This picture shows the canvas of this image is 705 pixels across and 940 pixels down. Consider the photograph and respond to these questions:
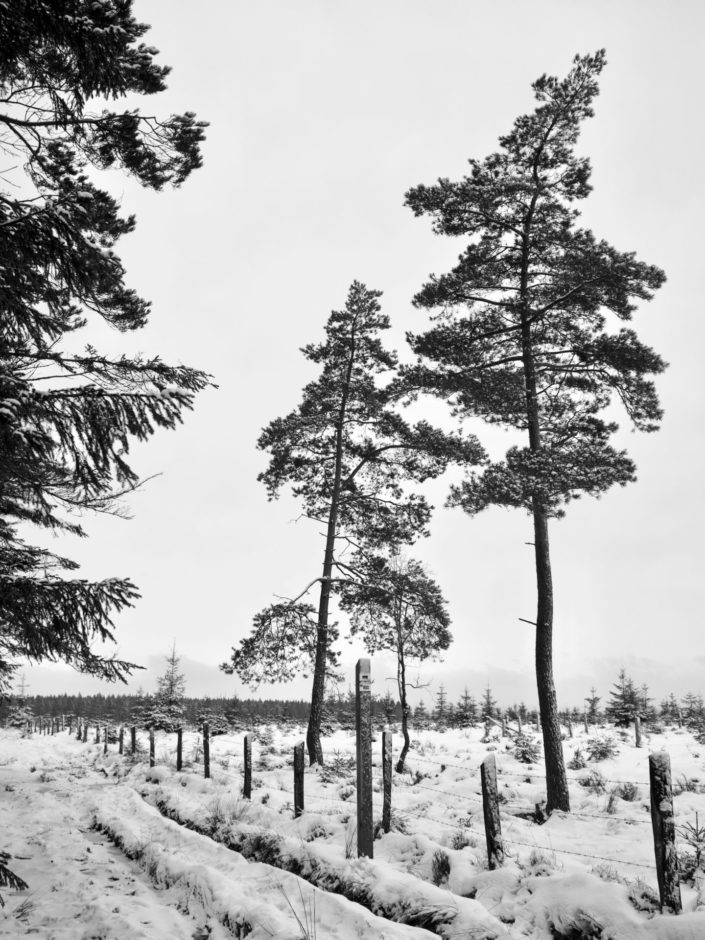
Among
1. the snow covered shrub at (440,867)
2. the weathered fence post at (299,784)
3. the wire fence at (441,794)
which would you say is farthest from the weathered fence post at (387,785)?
the snow covered shrub at (440,867)

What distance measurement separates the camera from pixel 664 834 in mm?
4816

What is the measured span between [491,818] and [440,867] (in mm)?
834

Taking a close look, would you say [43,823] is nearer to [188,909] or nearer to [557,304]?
[188,909]

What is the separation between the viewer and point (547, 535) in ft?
38.3

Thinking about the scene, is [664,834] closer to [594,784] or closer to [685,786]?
[594,784]

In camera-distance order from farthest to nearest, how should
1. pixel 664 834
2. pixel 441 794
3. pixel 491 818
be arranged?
pixel 441 794
pixel 491 818
pixel 664 834

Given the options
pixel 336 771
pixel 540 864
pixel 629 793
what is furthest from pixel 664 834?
pixel 336 771

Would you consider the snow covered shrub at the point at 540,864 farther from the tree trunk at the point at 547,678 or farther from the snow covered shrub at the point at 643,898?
the tree trunk at the point at 547,678

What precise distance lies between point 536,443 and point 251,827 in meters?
9.05

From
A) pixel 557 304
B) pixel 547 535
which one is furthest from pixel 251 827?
pixel 557 304

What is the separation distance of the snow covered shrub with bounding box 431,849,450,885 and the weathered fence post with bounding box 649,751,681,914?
236 cm

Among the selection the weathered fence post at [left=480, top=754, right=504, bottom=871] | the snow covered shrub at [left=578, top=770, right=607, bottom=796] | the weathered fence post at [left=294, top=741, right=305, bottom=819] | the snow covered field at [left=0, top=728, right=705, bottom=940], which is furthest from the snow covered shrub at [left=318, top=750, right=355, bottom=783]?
the weathered fence post at [left=480, top=754, right=504, bottom=871]

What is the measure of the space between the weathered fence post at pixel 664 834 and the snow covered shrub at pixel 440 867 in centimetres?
236

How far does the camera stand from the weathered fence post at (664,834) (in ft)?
14.9
